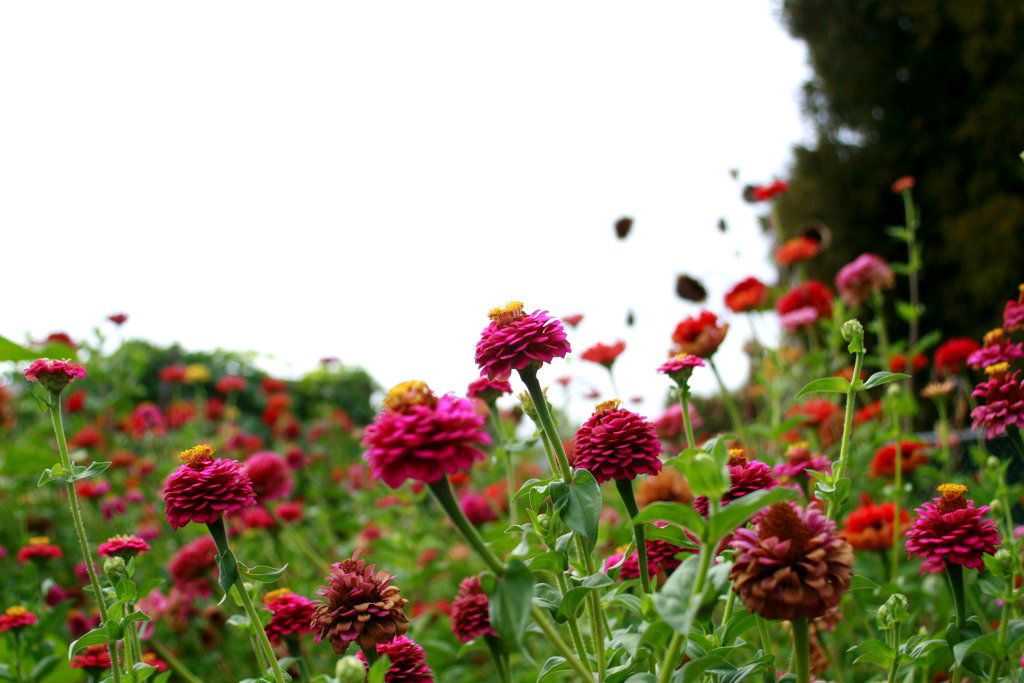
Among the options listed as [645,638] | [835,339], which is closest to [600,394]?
[835,339]

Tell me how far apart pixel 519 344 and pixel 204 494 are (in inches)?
22.4

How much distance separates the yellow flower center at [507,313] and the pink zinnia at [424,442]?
0.31 meters

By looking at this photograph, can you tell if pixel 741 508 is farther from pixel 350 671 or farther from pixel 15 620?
pixel 15 620

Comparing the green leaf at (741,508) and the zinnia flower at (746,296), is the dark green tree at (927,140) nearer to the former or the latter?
the zinnia flower at (746,296)

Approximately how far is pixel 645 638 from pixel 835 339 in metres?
2.39

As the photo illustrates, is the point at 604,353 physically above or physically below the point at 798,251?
below

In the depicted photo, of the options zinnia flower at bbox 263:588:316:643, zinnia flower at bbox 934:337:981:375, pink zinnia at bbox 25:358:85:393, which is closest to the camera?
pink zinnia at bbox 25:358:85:393

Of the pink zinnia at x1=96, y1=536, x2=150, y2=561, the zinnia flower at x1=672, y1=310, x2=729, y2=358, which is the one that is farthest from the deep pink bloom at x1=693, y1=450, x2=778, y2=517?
the pink zinnia at x1=96, y1=536, x2=150, y2=561

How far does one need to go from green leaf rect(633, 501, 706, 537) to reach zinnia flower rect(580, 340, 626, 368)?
65.6 inches

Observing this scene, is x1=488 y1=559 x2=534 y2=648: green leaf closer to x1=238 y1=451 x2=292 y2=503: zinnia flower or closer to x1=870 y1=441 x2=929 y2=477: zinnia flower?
x1=238 y1=451 x2=292 y2=503: zinnia flower

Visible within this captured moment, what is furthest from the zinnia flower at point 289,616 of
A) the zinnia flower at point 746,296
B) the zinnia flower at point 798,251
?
the zinnia flower at point 798,251

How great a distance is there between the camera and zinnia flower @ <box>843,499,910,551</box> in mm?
A: 2230

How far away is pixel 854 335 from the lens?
1.37 metres

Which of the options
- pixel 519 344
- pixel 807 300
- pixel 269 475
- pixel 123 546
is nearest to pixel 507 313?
pixel 519 344
